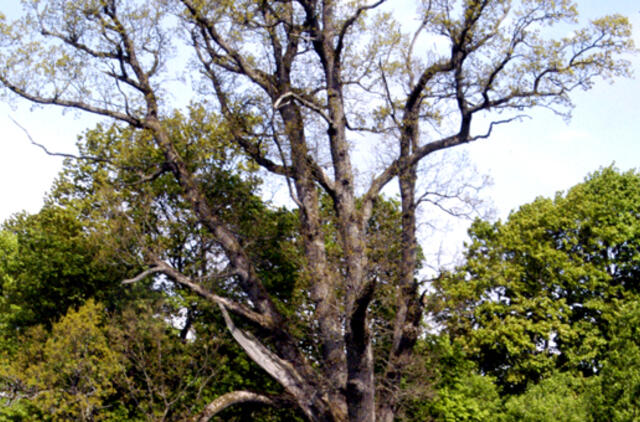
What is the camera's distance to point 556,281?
84.2 feet

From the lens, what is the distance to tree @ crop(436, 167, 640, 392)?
81.0 feet

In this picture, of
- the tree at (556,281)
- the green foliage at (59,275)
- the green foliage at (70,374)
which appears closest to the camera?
the green foliage at (70,374)

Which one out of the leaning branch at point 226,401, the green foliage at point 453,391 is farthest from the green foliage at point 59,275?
the green foliage at point 453,391

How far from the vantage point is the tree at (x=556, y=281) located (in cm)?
2469

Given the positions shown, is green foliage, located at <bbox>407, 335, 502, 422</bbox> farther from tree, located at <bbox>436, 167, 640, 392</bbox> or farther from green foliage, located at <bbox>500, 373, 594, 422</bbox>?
tree, located at <bbox>436, 167, 640, 392</bbox>

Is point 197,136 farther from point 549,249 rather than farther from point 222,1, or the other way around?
point 549,249

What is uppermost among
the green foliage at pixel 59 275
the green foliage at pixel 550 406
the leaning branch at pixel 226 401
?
the green foliage at pixel 59 275

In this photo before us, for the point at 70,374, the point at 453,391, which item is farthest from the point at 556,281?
the point at 70,374

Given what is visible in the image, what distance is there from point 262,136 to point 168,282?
6.76 m

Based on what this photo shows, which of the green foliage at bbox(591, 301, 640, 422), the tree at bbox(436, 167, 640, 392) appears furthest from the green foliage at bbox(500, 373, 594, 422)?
the tree at bbox(436, 167, 640, 392)

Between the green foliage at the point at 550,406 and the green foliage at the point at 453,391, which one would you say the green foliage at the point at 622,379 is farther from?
the green foliage at the point at 453,391

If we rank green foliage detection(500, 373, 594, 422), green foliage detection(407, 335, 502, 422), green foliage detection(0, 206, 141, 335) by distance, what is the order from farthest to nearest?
green foliage detection(0, 206, 141, 335)
green foliage detection(407, 335, 502, 422)
green foliage detection(500, 373, 594, 422)

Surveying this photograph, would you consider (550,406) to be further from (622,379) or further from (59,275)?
(59,275)

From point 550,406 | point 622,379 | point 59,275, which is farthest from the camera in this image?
point 59,275
